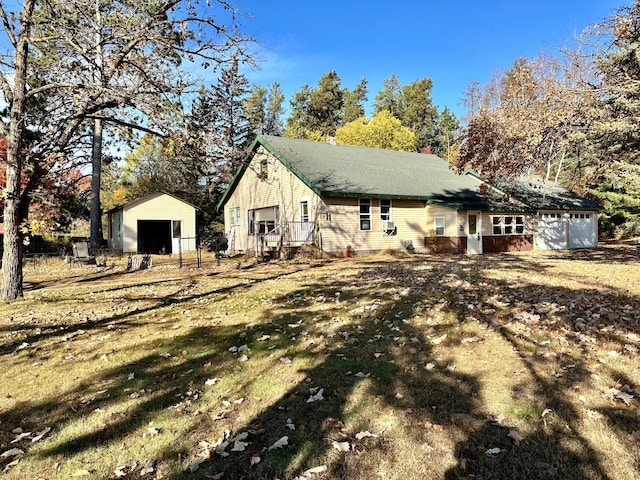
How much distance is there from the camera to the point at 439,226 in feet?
70.3

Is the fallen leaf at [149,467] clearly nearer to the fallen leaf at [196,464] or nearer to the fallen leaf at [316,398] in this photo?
the fallen leaf at [196,464]

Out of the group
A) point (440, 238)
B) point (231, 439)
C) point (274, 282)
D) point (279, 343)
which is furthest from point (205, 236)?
point (231, 439)

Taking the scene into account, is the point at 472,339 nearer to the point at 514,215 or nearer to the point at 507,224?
the point at 507,224

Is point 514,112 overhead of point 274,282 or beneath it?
overhead

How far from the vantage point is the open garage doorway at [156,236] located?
3090cm

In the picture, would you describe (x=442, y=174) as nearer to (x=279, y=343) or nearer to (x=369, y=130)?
(x=369, y=130)

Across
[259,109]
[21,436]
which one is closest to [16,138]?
[21,436]

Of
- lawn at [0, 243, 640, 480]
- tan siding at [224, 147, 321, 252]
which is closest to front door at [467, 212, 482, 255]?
tan siding at [224, 147, 321, 252]

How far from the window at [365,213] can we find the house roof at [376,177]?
0.61m

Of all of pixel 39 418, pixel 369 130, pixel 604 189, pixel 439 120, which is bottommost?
pixel 39 418

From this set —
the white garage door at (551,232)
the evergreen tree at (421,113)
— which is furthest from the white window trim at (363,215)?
the evergreen tree at (421,113)

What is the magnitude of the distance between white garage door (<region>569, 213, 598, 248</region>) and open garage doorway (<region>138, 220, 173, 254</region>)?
26.9 metres

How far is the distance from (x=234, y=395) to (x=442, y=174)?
23.6 meters

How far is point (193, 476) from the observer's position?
2926 mm
